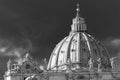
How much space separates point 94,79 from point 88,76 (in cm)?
203

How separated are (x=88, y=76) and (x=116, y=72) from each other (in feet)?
28.6

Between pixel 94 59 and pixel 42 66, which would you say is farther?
pixel 94 59

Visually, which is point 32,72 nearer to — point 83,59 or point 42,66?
point 42,66

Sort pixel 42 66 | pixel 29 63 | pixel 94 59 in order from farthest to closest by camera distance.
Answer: pixel 94 59
pixel 42 66
pixel 29 63

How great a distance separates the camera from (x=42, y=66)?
180m

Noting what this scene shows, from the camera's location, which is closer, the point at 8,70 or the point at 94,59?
the point at 8,70

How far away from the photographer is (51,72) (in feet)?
567

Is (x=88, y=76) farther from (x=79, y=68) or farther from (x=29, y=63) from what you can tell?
(x=29, y=63)

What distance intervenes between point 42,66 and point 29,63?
12534 millimetres

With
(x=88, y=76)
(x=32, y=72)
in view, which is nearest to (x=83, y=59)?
(x=88, y=76)

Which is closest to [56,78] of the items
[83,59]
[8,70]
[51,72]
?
[51,72]

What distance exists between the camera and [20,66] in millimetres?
168625

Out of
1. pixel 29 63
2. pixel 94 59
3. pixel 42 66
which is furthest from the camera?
pixel 94 59

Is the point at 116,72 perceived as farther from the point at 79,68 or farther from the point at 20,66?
the point at 20,66
